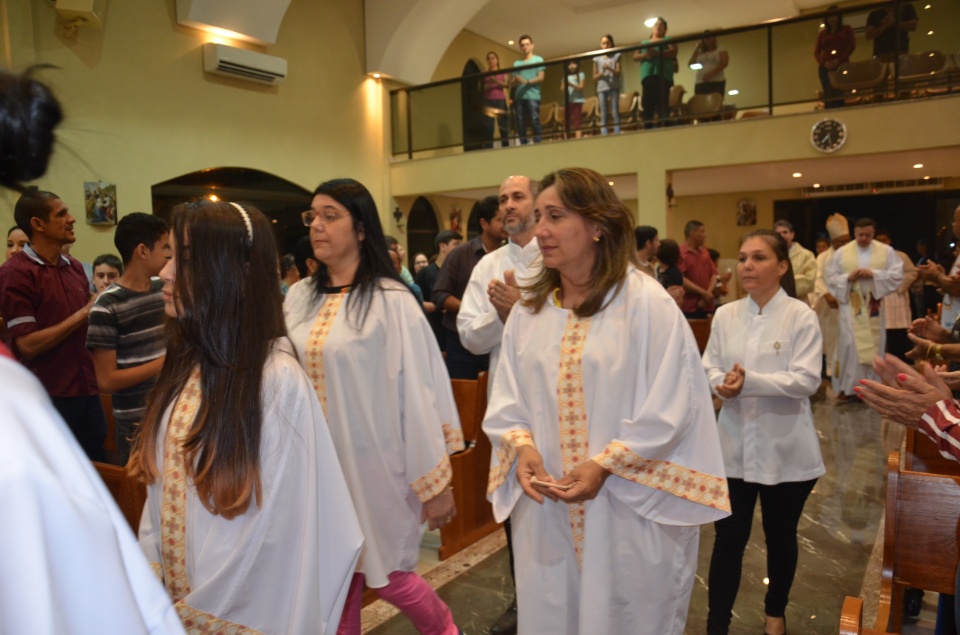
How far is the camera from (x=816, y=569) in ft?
12.4

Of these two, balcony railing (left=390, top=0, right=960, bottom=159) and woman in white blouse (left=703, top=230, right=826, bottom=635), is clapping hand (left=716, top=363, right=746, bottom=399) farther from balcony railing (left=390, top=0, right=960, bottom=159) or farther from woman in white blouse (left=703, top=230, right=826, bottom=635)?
balcony railing (left=390, top=0, right=960, bottom=159)

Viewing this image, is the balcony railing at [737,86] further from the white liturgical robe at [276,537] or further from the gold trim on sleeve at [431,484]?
the white liturgical robe at [276,537]

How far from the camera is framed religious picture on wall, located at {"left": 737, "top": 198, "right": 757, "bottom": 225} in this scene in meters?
15.5

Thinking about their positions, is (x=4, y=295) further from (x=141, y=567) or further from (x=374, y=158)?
(x=374, y=158)

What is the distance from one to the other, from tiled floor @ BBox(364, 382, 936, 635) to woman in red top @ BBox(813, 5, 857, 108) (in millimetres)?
5739

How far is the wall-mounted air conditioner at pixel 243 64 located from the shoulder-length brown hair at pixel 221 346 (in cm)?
885

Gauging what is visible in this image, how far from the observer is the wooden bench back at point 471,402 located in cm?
401

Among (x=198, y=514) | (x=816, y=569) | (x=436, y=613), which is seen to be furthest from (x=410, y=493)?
(x=816, y=569)

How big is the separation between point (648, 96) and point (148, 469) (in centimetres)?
1005

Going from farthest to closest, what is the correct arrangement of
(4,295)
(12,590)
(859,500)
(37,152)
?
(859,500) < (4,295) < (37,152) < (12,590)

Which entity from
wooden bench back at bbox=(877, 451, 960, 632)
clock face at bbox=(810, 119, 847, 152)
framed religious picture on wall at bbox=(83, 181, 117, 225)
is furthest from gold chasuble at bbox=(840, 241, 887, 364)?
framed religious picture on wall at bbox=(83, 181, 117, 225)

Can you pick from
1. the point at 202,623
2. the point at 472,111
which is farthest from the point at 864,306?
the point at 202,623

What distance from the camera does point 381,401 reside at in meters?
2.58

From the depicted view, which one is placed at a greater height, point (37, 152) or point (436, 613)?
point (37, 152)
